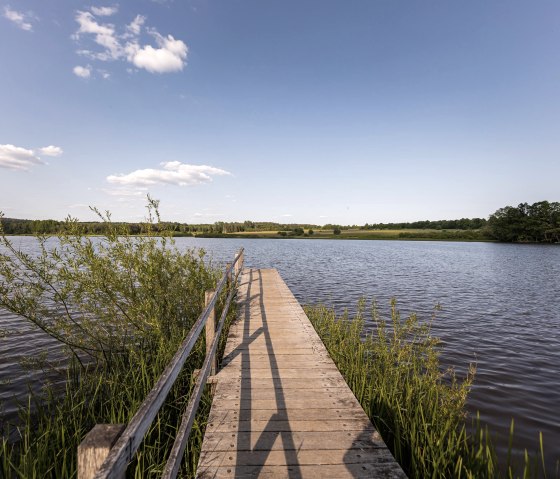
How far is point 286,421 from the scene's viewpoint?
3727 millimetres

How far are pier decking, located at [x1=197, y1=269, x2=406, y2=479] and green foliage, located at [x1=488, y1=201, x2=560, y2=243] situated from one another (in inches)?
3744

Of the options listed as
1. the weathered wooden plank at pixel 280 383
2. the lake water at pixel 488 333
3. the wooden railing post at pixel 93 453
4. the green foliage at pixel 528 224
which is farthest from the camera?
the green foliage at pixel 528 224

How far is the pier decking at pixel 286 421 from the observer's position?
2994 millimetres

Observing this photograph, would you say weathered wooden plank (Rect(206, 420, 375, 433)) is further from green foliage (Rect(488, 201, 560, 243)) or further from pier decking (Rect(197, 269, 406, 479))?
green foliage (Rect(488, 201, 560, 243))

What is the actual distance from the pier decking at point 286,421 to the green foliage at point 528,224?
312 ft

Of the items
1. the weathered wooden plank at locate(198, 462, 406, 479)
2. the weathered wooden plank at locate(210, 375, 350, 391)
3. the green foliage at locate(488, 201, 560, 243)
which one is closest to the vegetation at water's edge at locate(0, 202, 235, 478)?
the weathered wooden plank at locate(210, 375, 350, 391)

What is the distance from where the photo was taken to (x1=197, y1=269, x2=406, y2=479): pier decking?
2994mm

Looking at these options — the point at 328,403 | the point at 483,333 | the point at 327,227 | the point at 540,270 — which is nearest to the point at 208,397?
Result: the point at 328,403

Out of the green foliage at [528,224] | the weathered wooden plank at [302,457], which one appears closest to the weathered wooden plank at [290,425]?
the weathered wooden plank at [302,457]

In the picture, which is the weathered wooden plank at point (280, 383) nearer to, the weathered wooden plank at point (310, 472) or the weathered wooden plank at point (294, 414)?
the weathered wooden plank at point (294, 414)

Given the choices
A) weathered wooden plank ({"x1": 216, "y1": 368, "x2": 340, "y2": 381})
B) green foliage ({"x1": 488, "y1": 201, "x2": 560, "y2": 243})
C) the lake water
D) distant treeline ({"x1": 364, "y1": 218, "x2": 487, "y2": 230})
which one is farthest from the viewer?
distant treeline ({"x1": 364, "y1": 218, "x2": 487, "y2": 230})

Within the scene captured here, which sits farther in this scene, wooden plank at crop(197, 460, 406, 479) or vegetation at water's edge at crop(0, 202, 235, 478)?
vegetation at water's edge at crop(0, 202, 235, 478)

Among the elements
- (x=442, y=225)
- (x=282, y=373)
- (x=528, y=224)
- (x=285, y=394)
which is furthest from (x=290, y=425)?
(x=442, y=225)

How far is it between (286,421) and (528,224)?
9788 cm
